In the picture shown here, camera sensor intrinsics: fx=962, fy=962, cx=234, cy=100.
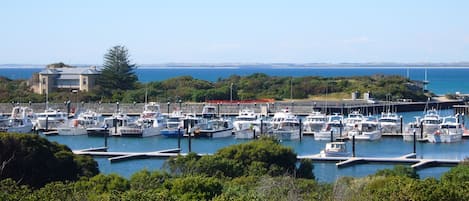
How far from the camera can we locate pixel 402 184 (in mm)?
17688

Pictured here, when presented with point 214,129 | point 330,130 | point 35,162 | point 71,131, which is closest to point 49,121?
point 71,131

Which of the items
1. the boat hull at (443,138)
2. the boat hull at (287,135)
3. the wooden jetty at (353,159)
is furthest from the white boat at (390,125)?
the wooden jetty at (353,159)

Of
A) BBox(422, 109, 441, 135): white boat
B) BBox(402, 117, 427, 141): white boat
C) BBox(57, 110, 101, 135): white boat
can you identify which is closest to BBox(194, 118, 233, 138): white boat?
BBox(57, 110, 101, 135): white boat

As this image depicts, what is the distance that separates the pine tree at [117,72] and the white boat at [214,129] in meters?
29.0

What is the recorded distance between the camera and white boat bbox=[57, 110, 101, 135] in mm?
60062

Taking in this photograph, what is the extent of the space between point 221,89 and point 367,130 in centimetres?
3192

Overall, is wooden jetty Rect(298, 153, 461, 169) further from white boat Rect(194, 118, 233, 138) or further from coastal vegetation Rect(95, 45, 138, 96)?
coastal vegetation Rect(95, 45, 138, 96)

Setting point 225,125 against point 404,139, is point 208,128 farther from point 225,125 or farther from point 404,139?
point 404,139

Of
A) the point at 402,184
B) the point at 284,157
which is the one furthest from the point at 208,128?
the point at 402,184

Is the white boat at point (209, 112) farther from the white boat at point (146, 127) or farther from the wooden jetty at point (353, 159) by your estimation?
the wooden jetty at point (353, 159)

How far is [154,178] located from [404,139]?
30.2 meters

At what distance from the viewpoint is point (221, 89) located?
85.9 m

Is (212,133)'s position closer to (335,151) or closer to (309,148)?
(309,148)

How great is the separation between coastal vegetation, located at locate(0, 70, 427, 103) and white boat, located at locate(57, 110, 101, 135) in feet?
58.8
